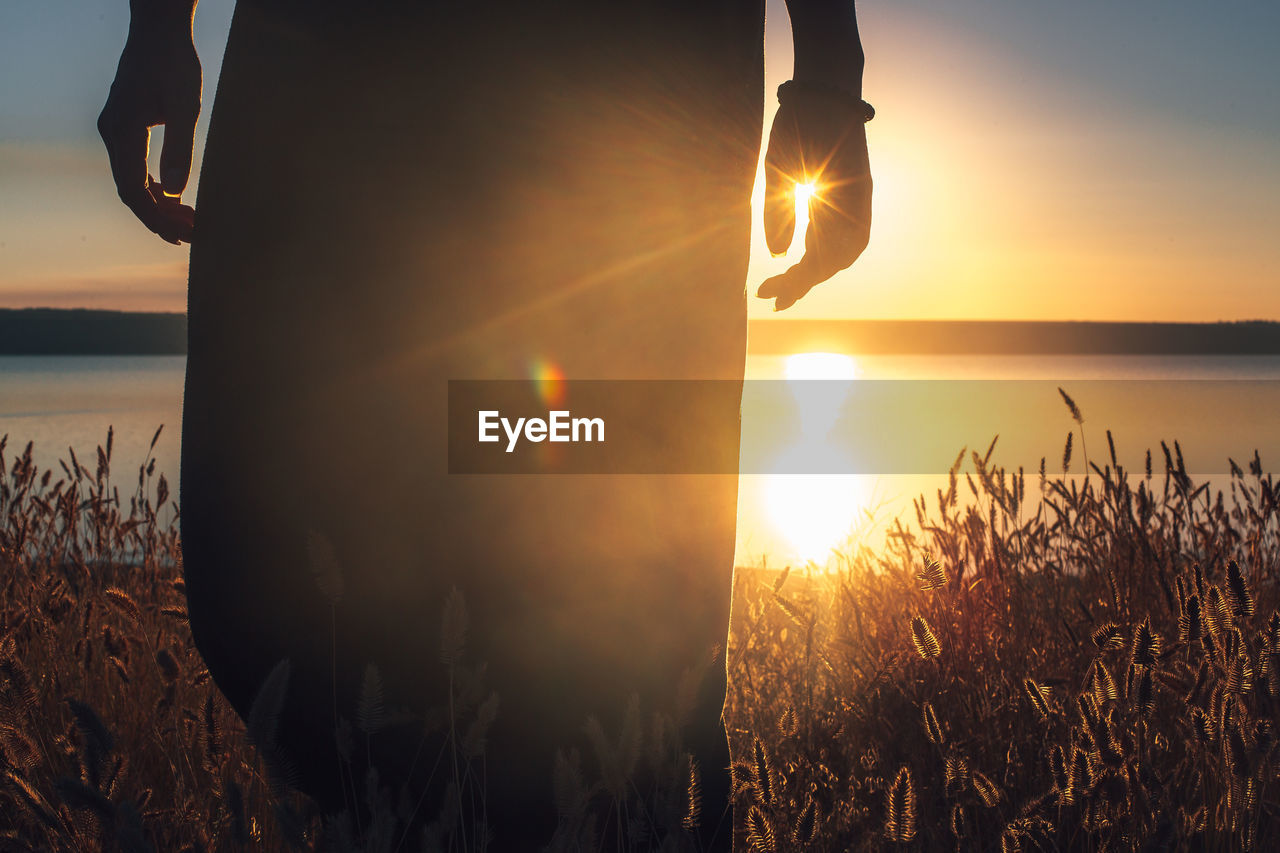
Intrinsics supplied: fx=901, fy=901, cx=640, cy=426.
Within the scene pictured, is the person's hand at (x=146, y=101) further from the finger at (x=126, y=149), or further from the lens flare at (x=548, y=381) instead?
the lens flare at (x=548, y=381)

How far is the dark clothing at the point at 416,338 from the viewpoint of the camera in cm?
96

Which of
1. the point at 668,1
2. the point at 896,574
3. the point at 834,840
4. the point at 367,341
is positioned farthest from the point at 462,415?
the point at 896,574

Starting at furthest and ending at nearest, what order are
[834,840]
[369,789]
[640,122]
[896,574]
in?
1. [896,574]
2. [834,840]
3. [640,122]
4. [369,789]

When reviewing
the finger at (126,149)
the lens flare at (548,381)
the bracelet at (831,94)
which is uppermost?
the bracelet at (831,94)

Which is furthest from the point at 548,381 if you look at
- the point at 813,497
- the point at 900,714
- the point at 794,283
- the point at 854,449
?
the point at 854,449

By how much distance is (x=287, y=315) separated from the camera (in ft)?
3.14

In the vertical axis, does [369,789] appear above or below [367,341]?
below

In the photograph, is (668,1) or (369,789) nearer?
(369,789)

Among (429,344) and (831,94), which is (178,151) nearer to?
(429,344)

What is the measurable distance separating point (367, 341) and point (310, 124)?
0.80ft

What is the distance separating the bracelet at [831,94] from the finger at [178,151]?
0.82 meters

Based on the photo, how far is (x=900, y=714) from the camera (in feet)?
7.22

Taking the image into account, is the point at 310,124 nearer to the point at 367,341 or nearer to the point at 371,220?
the point at 371,220

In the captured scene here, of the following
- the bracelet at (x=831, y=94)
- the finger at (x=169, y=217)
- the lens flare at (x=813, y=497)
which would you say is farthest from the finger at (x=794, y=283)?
the lens flare at (x=813, y=497)
